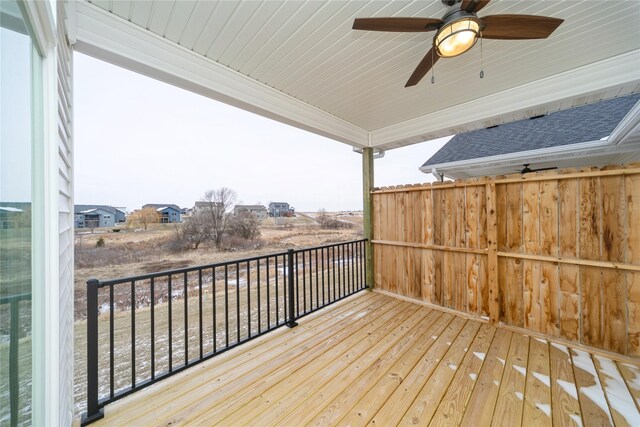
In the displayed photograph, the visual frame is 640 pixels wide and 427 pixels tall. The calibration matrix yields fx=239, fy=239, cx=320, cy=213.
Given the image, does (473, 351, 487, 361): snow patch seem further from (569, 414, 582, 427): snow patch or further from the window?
the window

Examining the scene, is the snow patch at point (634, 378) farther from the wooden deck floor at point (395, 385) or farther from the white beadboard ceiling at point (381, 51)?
the white beadboard ceiling at point (381, 51)

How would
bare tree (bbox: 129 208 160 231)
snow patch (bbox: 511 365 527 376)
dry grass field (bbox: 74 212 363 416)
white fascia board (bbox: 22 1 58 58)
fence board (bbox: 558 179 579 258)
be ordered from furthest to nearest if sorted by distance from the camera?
1. bare tree (bbox: 129 208 160 231)
2. dry grass field (bbox: 74 212 363 416)
3. fence board (bbox: 558 179 579 258)
4. snow patch (bbox: 511 365 527 376)
5. white fascia board (bbox: 22 1 58 58)

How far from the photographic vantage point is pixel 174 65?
200 centimetres

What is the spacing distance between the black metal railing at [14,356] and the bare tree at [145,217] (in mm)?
4099

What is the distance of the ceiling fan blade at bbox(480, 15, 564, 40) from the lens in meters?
1.46

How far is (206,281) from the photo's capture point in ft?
23.0

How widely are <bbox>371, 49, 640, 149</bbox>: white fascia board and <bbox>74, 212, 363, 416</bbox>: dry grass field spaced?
66.0 inches

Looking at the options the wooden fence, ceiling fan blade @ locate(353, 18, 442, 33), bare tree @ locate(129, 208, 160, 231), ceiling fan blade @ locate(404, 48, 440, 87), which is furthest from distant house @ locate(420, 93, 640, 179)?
bare tree @ locate(129, 208, 160, 231)

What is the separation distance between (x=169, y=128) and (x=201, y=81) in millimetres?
5019

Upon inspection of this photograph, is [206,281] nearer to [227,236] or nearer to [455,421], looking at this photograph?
[227,236]

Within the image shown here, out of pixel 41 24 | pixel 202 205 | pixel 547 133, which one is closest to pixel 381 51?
pixel 41 24

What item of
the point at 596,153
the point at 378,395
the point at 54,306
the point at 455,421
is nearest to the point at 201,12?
the point at 54,306

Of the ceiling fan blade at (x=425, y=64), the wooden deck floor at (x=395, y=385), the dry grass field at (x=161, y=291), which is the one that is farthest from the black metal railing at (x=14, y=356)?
the ceiling fan blade at (x=425, y=64)

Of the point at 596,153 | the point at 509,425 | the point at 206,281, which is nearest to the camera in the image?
the point at 509,425
